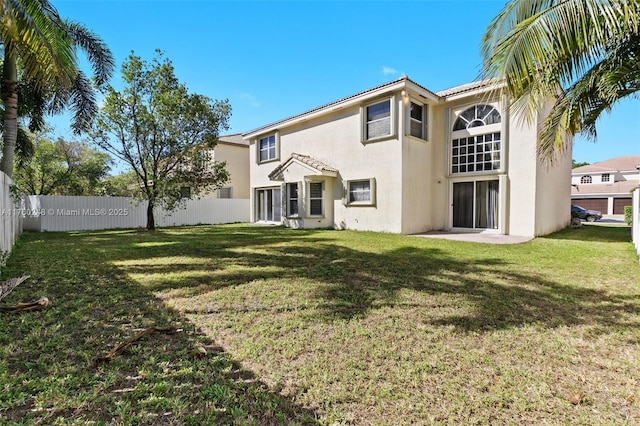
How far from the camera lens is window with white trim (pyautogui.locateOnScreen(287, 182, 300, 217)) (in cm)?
1824

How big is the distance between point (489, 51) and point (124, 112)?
49.6 feet

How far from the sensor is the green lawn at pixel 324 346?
2588 mm

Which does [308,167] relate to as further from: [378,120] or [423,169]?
[423,169]

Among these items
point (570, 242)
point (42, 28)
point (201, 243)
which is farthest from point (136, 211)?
point (570, 242)

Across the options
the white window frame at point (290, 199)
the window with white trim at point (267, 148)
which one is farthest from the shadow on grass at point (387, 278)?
the window with white trim at point (267, 148)

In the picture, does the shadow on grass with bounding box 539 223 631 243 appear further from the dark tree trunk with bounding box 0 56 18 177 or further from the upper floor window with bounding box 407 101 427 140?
the dark tree trunk with bounding box 0 56 18 177

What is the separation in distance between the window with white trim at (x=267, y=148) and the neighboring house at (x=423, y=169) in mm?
3027

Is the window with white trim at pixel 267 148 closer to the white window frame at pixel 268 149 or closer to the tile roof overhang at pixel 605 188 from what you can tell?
the white window frame at pixel 268 149

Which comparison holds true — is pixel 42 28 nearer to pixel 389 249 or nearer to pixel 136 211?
pixel 389 249

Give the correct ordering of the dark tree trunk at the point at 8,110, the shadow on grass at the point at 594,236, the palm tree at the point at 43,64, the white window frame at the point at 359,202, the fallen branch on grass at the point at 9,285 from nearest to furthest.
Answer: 1. the fallen branch on grass at the point at 9,285
2. the palm tree at the point at 43,64
3. the dark tree trunk at the point at 8,110
4. the shadow on grass at the point at 594,236
5. the white window frame at the point at 359,202

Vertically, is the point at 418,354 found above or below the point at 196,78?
below

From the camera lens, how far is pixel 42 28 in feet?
26.6

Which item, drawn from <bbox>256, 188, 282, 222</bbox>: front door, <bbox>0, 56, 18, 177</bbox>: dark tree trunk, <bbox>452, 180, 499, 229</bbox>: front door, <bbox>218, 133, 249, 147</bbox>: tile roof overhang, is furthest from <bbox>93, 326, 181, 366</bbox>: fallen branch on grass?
<bbox>218, 133, 249, 147</bbox>: tile roof overhang

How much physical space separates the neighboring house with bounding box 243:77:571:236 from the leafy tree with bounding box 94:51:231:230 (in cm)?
493
